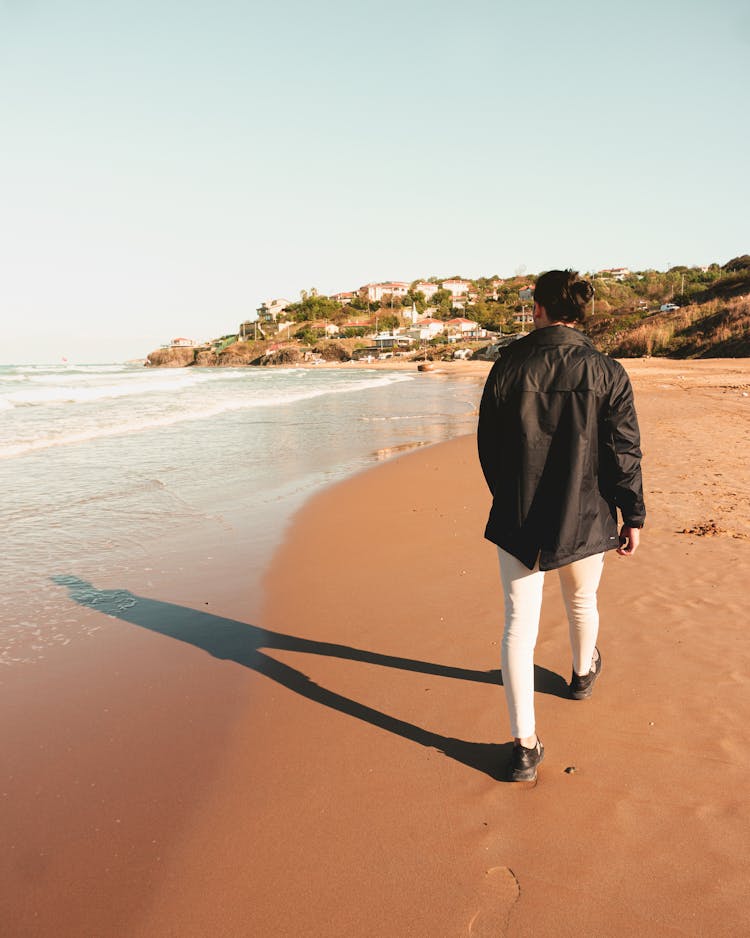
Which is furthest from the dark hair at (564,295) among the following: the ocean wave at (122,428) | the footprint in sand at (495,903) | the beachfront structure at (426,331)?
the beachfront structure at (426,331)

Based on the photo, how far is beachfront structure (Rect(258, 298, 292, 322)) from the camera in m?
164

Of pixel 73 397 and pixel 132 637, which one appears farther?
pixel 73 397

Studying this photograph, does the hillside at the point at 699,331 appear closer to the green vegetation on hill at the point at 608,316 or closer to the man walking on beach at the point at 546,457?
the green vegetation on hill at the point at 608,316

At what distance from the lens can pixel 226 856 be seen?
2184 mm

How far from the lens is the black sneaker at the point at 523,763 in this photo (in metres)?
2.49

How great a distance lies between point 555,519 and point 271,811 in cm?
154

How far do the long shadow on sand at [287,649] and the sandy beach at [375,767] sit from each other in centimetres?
2

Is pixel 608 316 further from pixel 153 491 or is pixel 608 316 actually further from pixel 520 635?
pixel 520 635

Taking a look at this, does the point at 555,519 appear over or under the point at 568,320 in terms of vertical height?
under

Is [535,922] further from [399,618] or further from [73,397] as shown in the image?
[73,397]

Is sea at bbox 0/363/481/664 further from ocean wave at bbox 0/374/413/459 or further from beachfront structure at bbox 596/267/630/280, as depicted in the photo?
beachfront structure at bbox 596/267/630/280

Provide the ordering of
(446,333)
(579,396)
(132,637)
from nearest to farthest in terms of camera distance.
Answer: (579,396)
(132,637)
(446,333)

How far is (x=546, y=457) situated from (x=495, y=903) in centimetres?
148

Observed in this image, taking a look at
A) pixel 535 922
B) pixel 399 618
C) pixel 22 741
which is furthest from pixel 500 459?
pixel 22 741
